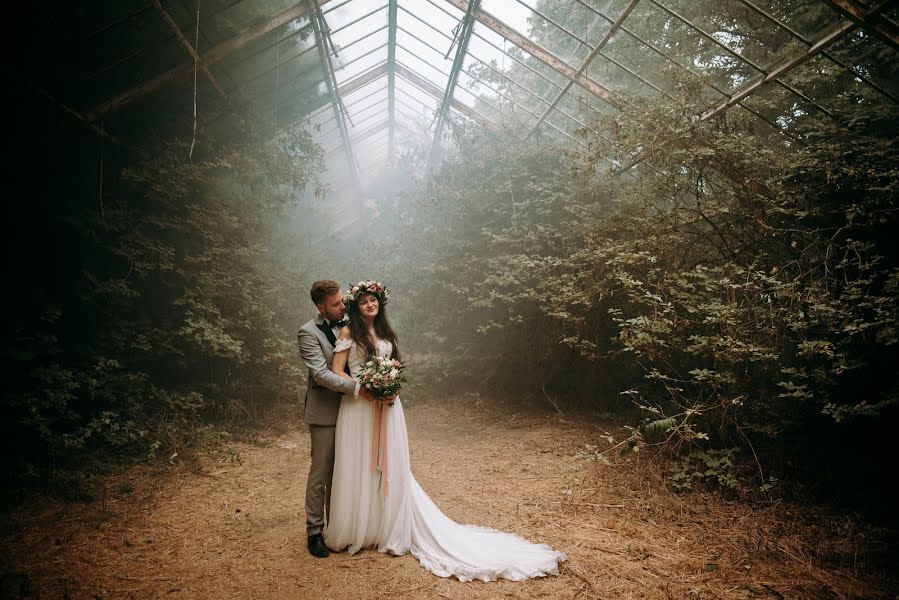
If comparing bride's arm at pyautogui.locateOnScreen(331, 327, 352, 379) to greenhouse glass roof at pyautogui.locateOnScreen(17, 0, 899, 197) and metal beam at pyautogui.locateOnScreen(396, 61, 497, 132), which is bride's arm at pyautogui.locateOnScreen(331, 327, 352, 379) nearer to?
greenhouse glass roof at pyautogui.locateOnScreen(17, 0, 899, 197)

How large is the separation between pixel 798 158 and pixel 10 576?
7589 mm

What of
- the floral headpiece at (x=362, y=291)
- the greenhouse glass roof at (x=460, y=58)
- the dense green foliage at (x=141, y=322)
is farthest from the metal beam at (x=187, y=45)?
the floral headpiece at (x=362, y=291)

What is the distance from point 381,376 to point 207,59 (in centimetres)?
698

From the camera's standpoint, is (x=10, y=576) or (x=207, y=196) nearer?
(x=10, y=576)

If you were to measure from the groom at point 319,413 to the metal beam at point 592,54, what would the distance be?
6.42m

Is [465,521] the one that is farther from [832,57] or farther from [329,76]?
[329,76]

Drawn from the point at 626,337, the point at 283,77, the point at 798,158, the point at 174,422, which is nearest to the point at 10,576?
the point at 174,422

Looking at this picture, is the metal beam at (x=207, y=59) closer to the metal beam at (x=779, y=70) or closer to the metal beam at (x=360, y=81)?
the metal beam at (x=360, y=81)

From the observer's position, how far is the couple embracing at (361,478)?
3084 millimetres

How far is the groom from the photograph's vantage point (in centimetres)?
306

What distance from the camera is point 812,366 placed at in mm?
3947

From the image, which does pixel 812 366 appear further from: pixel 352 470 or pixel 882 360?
pixel 352 470

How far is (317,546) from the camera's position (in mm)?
3078

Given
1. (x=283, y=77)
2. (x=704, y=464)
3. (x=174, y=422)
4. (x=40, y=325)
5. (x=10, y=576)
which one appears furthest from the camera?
(x=283, y=77)
